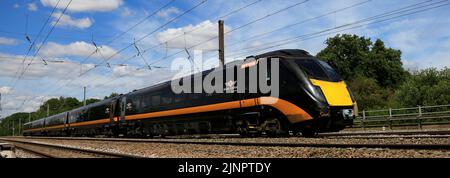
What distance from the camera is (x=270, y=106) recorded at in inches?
540

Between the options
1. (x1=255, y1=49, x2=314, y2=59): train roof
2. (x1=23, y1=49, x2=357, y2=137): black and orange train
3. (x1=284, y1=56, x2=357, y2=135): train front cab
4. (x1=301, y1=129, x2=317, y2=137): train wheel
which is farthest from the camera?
(x1=301, y1=129, x2=317, y2=137): train wheel

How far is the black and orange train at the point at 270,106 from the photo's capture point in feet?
42.1

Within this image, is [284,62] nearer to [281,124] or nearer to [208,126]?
[281,124]

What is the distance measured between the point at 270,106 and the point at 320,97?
1794 mm

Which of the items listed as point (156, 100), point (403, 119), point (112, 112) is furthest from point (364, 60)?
point (156, 100)

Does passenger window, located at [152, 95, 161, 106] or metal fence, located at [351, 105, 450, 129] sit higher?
passenger window, located at [152, 95, 161, 106]

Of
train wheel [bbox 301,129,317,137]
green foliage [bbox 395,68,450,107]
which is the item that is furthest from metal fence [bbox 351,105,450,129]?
train wheel [bbox 301,129,317,137]

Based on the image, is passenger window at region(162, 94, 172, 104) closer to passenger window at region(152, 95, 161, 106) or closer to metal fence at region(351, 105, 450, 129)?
passenger window at region(152, 95, 161, 106)

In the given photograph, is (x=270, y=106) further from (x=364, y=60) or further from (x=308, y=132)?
(x=364, y=60)

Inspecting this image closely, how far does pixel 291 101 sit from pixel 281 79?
866 millimetres

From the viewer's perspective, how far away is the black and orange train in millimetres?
12844

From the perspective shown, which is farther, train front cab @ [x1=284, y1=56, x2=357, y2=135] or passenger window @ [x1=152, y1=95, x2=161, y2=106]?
passenger window @ [x1=152, y1=95, x2=161, y2=106]

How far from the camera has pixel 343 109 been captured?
13.1 meters
